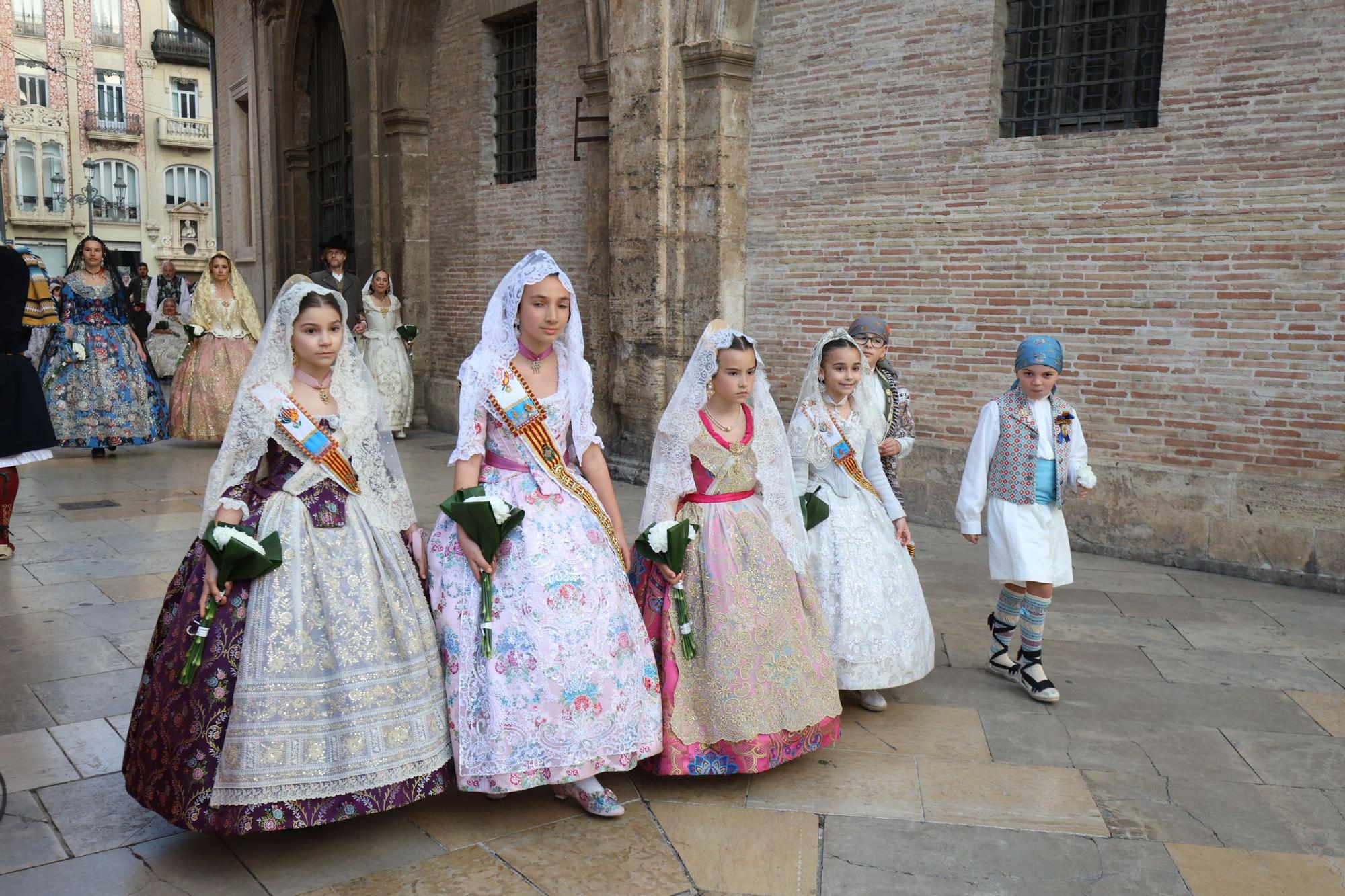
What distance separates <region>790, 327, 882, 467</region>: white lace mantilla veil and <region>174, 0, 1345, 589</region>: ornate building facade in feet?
11.2

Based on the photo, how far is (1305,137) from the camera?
6570mm

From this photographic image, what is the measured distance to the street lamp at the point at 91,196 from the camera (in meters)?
40.4

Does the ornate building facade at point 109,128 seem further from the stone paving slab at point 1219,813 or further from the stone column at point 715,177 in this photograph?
the stone paving slab at point 1219,813

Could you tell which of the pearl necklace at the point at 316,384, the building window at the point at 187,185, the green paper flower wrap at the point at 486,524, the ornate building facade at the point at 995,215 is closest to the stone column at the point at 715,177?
the ornate building facade at the point at 995,215

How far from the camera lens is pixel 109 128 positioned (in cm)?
4212

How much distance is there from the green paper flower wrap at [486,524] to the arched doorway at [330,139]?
12.8 m

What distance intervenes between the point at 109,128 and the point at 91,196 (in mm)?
3643

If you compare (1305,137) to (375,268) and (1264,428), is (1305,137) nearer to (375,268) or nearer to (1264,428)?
(1264,428)

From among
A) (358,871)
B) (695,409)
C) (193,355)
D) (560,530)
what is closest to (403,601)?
(560,530)

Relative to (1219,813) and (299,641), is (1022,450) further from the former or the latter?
(299,641)

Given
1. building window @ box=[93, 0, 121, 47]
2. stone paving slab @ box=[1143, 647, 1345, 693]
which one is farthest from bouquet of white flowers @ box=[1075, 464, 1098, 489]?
building window @ box=[93, 0, 121, 47]

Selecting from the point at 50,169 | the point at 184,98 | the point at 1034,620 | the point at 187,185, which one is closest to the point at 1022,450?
the point at 1034,620

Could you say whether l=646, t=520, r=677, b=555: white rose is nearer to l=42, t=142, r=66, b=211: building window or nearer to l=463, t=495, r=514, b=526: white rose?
l=463, t=495, r=514, b=526: white rose

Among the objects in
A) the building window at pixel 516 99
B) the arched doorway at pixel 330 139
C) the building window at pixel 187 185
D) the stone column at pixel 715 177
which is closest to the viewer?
the stone column at pixel 715 177
